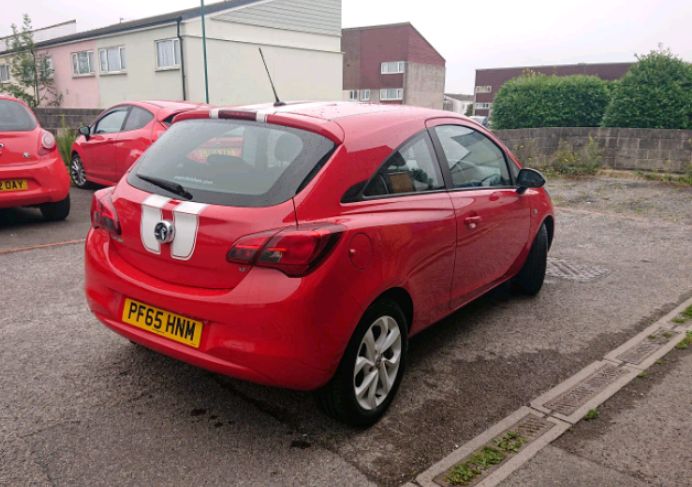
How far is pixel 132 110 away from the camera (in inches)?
377

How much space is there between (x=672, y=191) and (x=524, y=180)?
7.92 meters

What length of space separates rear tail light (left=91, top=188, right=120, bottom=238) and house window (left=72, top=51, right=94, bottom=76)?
28.7m

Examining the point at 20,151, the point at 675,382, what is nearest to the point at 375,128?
Answer: the point at 675,382

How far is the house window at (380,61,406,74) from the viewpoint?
185ft

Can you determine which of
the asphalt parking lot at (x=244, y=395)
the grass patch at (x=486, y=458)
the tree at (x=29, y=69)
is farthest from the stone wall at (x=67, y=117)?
the tree at (x=29, y=69)

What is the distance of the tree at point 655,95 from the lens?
12.7 m

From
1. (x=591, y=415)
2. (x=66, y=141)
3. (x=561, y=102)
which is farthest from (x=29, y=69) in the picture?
(x=591, y=415)

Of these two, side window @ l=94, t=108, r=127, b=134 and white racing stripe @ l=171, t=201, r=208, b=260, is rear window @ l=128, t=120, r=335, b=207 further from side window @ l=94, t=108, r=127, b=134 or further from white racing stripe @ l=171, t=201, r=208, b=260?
side window @ l=94, t=108, r=127, b=134

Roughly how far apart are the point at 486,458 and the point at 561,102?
44.0 ft

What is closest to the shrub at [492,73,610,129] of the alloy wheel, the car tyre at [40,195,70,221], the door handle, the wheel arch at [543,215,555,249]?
the wheel arch at [543,215,555,249]

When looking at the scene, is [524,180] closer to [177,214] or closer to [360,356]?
[360,356]

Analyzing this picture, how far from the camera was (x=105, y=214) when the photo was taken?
3.35 metres

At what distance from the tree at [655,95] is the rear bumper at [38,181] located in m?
11.6

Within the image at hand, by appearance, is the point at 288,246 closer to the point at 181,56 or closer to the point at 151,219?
the point at 151,219
